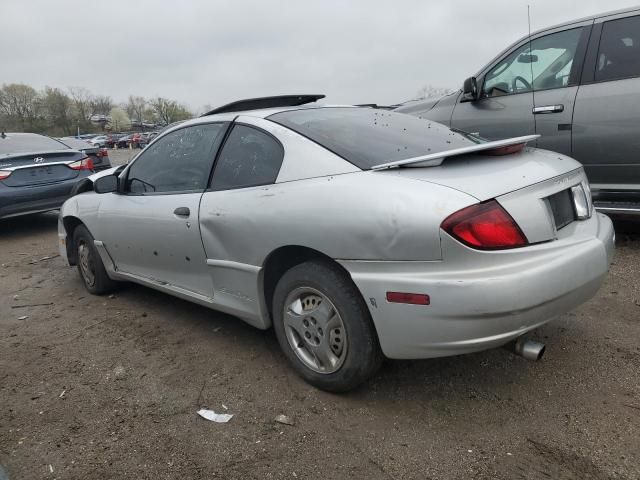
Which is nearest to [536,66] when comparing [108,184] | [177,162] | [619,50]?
[619,50]

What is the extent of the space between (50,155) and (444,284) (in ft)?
23.5

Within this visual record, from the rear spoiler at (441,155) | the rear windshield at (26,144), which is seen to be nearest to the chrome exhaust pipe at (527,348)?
the rear spoiler at (441,155)

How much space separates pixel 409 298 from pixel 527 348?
0.67 metres

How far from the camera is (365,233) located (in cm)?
232

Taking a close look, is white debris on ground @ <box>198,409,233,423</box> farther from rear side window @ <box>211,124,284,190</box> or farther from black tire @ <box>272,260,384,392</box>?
rear side window @ <box>211,124,284,190</box>

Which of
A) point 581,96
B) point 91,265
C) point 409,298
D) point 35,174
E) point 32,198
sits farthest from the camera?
point 35,174

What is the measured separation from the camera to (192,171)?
346 centimetres

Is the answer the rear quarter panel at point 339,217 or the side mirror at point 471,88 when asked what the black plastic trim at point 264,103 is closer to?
the rear quarter panel at point 339,217

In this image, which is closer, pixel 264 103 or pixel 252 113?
pixel 252 113

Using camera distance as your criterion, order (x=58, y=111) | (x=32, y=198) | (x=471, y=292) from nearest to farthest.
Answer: (x=471, y=292)
(x=32, y=198)
(x=58, y=111)

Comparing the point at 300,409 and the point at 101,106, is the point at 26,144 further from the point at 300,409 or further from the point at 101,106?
the point at 101,106

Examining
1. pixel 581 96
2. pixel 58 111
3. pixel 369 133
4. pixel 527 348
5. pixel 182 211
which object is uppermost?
pixel 58 111

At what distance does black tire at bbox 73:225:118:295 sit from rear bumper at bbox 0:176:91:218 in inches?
121

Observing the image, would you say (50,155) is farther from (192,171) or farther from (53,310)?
(192,171)
